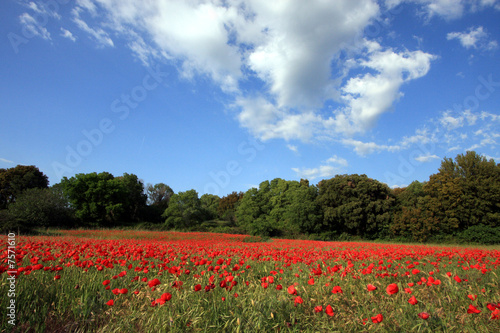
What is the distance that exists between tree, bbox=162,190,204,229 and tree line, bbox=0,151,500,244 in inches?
7.3

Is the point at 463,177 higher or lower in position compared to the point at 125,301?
higher

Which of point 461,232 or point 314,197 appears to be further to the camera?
point 314,197

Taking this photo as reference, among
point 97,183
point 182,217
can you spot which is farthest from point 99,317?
point 97,183

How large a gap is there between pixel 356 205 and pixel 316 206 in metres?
5.92

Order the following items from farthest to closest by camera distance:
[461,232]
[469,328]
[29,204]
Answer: [461,232]
[29,204]
[469,328]

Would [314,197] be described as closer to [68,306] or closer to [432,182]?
[432,182]

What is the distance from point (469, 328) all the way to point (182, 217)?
48673 millimetres

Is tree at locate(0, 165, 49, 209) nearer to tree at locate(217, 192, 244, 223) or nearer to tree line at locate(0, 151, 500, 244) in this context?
tree line at locate(0, 151, 500, 244)

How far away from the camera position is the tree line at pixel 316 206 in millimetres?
31453

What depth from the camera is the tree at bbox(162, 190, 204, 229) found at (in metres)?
47.5

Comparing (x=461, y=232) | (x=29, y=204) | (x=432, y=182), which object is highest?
(x=432, y=182)

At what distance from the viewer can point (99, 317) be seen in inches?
107

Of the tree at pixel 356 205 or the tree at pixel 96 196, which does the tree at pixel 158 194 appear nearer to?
the tree at pixel 96 196

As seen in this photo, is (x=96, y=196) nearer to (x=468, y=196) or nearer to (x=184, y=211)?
(x=184, y=211)
